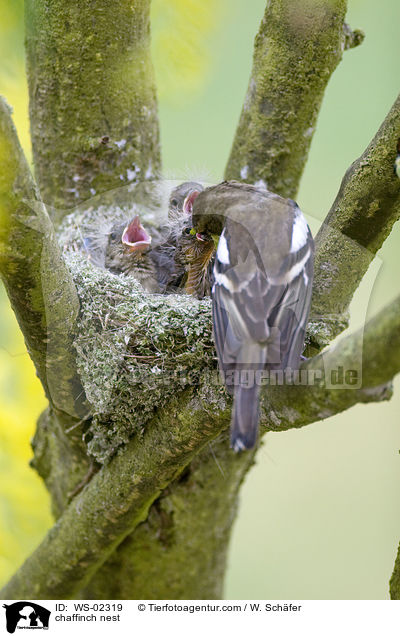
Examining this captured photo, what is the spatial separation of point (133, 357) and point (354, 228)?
118cm

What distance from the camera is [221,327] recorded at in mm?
2555

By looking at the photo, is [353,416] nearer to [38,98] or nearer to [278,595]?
[278,595]

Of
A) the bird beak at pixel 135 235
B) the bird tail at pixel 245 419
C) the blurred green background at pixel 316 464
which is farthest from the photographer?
the blurred green background at pixel 316 464

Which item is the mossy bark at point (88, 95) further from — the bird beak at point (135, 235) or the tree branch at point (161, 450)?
the tree branch at point (161, 450)

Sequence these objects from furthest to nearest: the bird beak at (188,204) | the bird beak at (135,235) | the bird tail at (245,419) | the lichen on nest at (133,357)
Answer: the bird beak at (188,204) → the bird beak at (135,235) → the lichen on nest at (133,357) → the bird tail at (245,419)

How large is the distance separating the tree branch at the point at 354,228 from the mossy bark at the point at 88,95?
5.54ft

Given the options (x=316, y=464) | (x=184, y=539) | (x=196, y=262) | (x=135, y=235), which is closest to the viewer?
(x=184, y=539)

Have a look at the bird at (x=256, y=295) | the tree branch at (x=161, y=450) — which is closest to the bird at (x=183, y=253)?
the bird at (x=256, y=295)

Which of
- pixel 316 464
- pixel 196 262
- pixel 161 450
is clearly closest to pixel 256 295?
pixel 161 450

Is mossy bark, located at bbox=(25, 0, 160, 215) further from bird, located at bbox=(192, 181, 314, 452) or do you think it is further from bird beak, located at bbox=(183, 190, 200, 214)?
bird, located at bbox=(192, 181, 314, 452)

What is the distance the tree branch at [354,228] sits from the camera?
9.07 feet

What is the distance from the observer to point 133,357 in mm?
2994

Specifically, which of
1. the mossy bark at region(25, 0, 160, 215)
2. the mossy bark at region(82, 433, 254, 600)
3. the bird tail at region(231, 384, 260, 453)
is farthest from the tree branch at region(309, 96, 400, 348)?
the mossy bark at region(25, 0, 160, 215)

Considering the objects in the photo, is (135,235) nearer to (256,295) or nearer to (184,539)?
(256,295)
